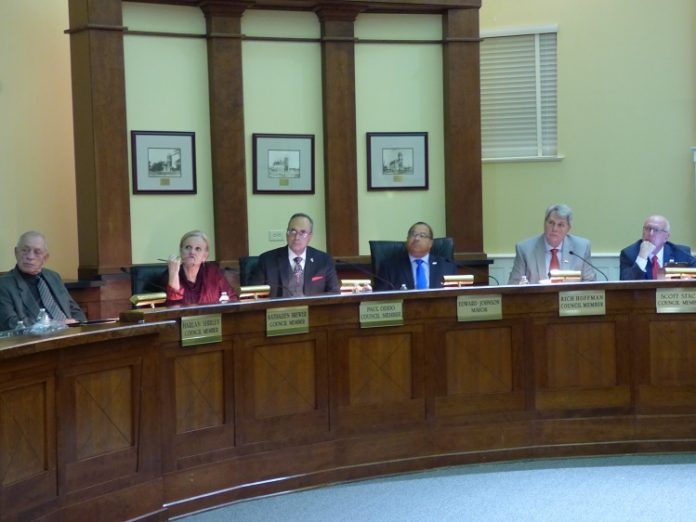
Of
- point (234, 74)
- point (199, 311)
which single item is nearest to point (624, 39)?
point (234, 74)

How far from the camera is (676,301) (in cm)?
533

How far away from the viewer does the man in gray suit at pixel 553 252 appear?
20.6ft

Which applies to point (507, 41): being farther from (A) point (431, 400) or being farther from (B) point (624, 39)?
(A) point (431, 400)

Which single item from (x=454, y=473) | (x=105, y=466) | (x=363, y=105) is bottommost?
(x=454, y=473)

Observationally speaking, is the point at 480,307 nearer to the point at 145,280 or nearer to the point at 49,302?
the point at 145,280

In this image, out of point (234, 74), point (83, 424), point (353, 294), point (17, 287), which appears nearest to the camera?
point (83, 424)

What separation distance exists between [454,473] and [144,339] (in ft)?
5.82

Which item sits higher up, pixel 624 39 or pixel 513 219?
pixel 624 39

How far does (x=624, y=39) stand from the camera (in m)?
8.59

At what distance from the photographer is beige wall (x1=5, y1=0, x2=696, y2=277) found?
7492 mm

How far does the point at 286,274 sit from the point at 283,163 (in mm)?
1849

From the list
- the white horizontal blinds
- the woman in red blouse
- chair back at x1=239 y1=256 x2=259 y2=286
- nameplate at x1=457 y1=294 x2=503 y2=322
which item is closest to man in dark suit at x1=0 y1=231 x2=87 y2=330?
the woman in red blouse

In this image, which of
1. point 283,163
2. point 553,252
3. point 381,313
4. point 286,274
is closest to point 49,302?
point 286,274

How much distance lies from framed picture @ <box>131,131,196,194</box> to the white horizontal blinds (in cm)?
270
